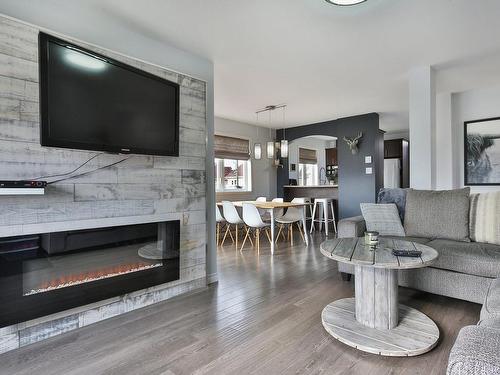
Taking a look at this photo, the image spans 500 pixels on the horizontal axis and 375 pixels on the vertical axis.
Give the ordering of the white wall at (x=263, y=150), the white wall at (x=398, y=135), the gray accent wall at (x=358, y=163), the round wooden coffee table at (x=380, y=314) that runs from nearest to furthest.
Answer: the round wooden coffee table at (x=380, y=314)
the gray accent wall at (x=358, y=163)
the white wall at (x=263, y=150)
the white wall at (x=398, y=135)

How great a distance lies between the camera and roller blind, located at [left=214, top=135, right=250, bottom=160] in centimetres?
617

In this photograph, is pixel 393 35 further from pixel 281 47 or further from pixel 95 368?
pixel 95 368

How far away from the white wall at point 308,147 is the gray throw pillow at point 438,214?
4713mm

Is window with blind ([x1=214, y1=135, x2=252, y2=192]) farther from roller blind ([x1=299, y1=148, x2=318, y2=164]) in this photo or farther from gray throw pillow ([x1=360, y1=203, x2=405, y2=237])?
gray throw pillow ([x1=360, y1=203, x2=405, y2=237])

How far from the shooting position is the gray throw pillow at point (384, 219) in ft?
10.1

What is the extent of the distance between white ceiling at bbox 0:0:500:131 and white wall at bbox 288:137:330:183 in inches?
148

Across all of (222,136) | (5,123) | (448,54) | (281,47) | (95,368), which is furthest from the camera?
(222,136)

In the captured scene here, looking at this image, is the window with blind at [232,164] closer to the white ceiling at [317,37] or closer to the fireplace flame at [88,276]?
the white ceiling at [317,37]

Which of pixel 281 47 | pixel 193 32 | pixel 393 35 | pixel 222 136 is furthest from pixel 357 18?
pixel 222 136

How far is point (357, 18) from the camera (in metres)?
2.44

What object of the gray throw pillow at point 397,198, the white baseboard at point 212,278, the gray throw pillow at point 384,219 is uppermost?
the gray throw pillow at point 397,198

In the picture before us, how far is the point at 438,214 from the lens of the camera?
2.92 meters

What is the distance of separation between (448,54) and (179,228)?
3.37 metres

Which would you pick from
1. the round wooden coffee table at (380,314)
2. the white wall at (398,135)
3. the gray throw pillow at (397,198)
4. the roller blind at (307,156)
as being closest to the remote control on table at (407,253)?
the round wooden coffee table at (380,314)
